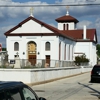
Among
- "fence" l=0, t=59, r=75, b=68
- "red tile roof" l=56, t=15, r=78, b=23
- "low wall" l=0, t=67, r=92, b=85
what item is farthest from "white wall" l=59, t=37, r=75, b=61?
"low wall" l=0, t=67, r=92, b=85

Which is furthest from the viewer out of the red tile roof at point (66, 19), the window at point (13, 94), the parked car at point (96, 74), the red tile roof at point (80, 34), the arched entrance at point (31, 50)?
the red tile roof at point (66, 19)

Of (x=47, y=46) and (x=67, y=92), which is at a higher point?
(x=47, y=46)

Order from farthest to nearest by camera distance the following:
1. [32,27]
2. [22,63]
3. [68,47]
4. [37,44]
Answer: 1. [68,47]
2. [37,44]
3. [32,27]
4. [22,63]

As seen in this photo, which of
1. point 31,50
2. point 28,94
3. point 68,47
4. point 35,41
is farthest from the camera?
point 68,47

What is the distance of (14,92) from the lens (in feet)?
18.6

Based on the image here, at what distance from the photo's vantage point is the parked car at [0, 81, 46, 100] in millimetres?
5309

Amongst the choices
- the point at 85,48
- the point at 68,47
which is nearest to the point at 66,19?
the point at 85,48

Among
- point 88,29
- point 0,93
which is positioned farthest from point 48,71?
point 88,29

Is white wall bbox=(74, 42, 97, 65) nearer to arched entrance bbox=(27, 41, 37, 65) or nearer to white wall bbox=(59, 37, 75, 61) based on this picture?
white wall bbox=(59, 37, 75, 61)

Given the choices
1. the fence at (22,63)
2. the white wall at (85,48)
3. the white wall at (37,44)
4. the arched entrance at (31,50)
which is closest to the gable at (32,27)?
the white wall at (37,44)

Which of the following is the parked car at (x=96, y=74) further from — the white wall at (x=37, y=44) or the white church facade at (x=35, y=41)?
the white wall at (x=37, y=44)

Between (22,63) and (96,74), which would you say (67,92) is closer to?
(22,63)

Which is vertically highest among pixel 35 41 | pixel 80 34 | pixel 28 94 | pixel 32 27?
pixel 80 34

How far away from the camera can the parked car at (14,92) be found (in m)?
5.31
